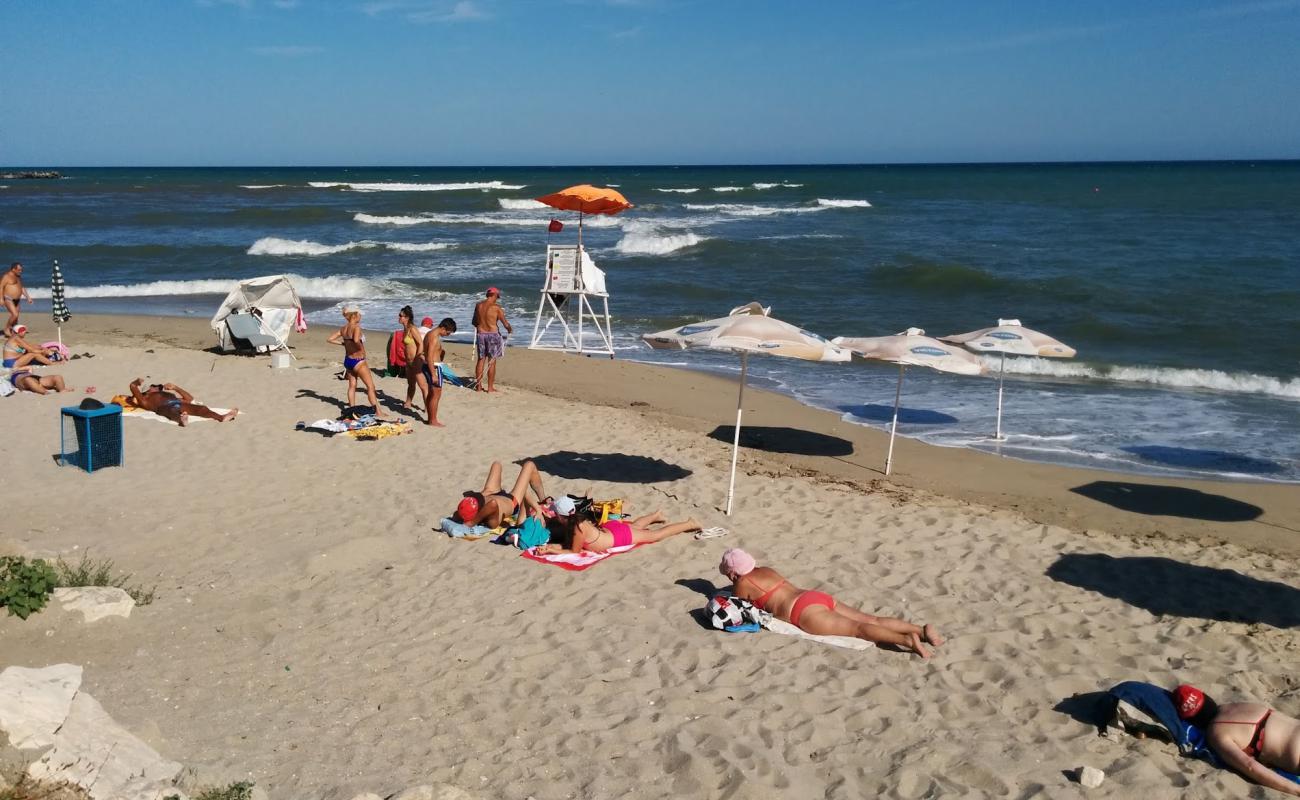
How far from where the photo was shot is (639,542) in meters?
7.73

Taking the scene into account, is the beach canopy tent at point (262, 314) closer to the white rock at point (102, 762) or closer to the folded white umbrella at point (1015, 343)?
the folded white umbrella at point (1015, 343)

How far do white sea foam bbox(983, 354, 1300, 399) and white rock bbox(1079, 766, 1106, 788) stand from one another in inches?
413

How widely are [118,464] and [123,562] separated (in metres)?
2.78

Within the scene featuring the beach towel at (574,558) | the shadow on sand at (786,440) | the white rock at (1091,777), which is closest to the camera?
the white rock at (1091,777)

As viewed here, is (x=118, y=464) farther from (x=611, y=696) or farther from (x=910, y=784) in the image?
(x=910, y=784)

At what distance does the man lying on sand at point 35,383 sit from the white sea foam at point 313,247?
66.2ft

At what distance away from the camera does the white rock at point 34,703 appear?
4.15m

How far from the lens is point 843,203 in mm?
58969

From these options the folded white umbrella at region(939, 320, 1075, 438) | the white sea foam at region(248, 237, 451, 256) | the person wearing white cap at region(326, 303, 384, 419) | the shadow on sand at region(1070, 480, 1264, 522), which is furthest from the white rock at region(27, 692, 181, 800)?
the white sea foam at region(248, 237, 451, 256)

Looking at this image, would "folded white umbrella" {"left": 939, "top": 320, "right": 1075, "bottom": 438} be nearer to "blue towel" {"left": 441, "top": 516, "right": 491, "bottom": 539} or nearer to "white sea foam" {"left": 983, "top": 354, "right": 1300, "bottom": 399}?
"white sea foam" {"left": 983, "top": 354, "right": 1300, "bottom": 399}

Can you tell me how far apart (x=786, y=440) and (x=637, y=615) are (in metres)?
5.30

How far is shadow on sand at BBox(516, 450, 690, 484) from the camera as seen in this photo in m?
9.68

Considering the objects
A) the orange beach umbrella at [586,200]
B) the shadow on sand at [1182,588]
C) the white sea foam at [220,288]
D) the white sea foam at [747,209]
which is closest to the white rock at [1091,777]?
the shadow on sand at [1182,588]

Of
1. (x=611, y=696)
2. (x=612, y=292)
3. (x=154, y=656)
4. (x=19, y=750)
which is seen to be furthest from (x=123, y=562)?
(x=612, y=292)
